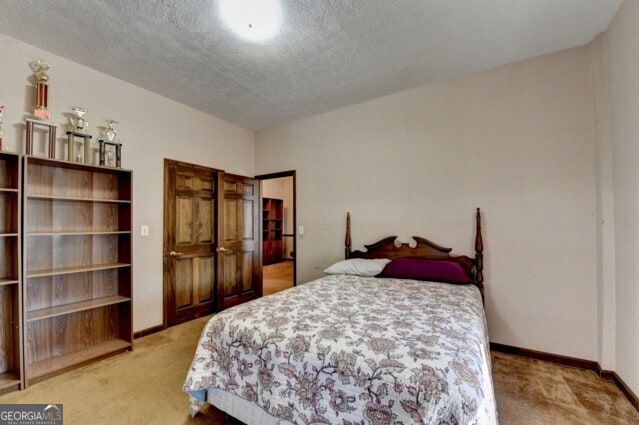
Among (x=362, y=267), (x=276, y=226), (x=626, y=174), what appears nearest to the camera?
(x=626, y=174)

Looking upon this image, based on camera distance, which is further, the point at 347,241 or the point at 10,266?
the point at 347,241

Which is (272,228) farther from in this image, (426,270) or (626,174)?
(626,174)

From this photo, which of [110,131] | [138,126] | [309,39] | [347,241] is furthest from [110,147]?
[347,241]

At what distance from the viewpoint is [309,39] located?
2.26 m

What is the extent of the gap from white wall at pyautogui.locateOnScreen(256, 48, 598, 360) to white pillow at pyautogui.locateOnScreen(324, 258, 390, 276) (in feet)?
1.36

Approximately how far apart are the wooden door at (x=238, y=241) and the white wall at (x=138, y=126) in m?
0.42

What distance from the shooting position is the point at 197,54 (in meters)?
2.45

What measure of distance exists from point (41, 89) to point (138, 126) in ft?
2.69

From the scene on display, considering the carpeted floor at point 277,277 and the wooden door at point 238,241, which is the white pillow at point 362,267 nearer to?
the wooden door at point 238,241

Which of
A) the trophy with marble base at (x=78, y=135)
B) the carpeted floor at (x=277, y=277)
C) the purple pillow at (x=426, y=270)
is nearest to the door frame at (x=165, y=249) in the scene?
the trophy with marble base at (x=78, y=135)

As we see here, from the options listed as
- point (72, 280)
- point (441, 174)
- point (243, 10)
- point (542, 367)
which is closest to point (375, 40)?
point (243, 10)

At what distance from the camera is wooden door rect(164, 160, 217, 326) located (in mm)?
3271

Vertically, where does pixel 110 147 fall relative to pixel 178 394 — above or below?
above

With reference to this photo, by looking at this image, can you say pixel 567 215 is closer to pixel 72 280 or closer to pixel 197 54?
pixel 197 54
